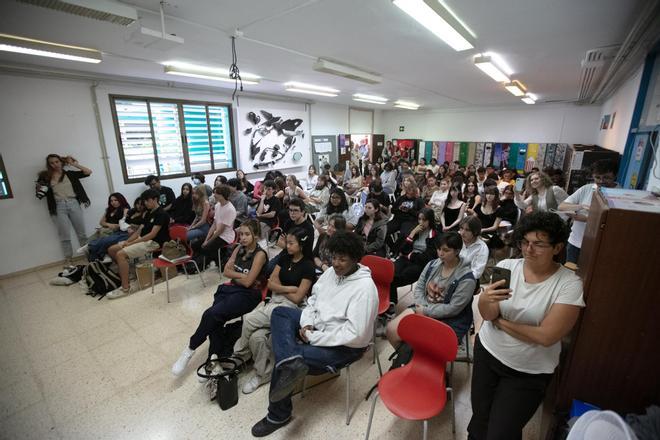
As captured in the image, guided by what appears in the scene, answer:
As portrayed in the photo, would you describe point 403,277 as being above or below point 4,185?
below

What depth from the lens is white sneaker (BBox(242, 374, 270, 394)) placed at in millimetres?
2396

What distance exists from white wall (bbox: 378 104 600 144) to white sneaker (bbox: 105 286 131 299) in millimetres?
11642

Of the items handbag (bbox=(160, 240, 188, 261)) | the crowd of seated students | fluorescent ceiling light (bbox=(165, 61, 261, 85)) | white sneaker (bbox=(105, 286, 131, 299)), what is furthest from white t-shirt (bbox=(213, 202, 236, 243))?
fluorescent ceiling light (bbox=(165, 61, 261, 85))

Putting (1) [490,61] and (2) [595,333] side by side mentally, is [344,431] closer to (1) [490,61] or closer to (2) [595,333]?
(2) [595,333]

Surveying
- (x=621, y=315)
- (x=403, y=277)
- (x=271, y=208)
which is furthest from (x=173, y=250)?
(x=621, y=315)

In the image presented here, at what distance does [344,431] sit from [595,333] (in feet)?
5.41

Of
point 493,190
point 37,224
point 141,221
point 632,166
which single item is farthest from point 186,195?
point 632,166

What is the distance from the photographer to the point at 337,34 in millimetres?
3094

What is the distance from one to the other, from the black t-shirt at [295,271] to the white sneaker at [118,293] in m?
2.74

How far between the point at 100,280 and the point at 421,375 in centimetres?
425

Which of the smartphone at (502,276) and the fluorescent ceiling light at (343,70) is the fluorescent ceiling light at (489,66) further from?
the smartphone at (502,276)

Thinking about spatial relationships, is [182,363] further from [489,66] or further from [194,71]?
[489,66]

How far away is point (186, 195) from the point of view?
5.20 meters

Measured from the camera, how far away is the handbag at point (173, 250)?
12.9ft
